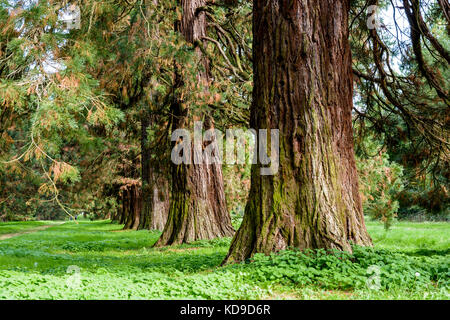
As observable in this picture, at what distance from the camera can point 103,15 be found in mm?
9734

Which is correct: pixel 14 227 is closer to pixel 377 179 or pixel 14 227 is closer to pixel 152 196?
pixel 152 196

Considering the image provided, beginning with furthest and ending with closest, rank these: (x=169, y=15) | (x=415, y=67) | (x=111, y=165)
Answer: (x=111, y=165) → (x=169, y=15) → (x=415, y=67)

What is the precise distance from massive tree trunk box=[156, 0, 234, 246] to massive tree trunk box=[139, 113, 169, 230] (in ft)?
21.9

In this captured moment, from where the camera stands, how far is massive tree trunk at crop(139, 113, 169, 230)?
1870 centimetres

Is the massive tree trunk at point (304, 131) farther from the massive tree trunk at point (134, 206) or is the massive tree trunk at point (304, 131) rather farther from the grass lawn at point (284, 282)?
the massive tree trunk at point (134, 206)

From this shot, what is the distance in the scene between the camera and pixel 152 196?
66.2 feet

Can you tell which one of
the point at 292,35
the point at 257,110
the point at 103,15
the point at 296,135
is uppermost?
the point at 103,15

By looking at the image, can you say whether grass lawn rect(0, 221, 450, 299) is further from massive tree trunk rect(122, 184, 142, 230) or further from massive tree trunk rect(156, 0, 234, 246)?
massive tree trunk rect(122, 184, 142, 230)

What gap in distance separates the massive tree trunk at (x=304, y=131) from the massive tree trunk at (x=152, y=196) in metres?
12.5

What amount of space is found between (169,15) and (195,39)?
2.98 feet

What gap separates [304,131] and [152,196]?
15.0 meters

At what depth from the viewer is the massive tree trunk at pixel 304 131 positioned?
5.87 m
